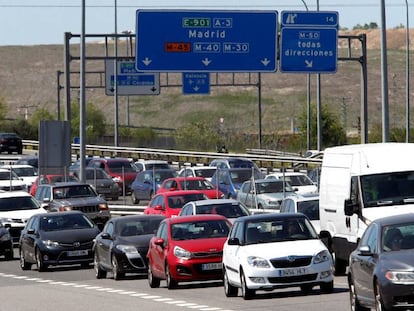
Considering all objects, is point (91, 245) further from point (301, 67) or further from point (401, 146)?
point (301, 67)

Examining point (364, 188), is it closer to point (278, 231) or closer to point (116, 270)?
point (278, 231)

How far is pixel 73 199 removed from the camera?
159 feet

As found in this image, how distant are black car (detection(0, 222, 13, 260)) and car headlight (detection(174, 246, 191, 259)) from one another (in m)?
13.5

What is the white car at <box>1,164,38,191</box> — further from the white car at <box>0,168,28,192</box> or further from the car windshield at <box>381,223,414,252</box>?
the car windshield at <box>381,223,414,252</box>

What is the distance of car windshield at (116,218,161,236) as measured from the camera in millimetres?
32562

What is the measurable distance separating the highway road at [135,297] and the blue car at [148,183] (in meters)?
25.2

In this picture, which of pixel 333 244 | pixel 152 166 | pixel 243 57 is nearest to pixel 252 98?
pixel 152 166

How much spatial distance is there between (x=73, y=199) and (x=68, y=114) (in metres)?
9.47

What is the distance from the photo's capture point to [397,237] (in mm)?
19375

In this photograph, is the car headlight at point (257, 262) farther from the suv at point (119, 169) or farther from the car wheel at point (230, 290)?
the suv at point (119, 169)

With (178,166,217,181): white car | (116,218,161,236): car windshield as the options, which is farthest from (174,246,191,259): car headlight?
(178,166,217,181): white car

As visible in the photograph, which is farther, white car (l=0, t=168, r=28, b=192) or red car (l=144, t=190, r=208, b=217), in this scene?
white car (l=0, t=168, r=28, b=192)

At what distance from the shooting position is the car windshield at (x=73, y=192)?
4912 centimetres

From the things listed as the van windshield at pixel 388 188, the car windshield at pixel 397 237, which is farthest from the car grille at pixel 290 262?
the car windshield at pixel 397 237
